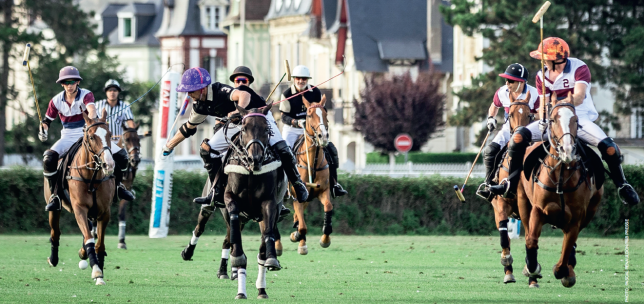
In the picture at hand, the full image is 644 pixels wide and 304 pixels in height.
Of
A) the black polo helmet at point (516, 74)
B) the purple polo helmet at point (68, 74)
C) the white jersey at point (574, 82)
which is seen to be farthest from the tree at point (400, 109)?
the white jersey at point (574, 82)

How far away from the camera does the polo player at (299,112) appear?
19.2m

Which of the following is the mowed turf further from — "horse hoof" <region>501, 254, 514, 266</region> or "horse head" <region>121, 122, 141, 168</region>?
"horse head" <region>121, 122, 141, 168</region>

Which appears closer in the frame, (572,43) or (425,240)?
(425,240)

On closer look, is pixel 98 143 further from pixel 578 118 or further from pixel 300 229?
pixel 578 118

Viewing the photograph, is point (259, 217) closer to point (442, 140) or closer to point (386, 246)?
point (386, 246)

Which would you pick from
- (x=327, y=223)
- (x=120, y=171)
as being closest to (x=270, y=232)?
(x=120, y=171)

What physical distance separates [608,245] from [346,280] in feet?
29.7

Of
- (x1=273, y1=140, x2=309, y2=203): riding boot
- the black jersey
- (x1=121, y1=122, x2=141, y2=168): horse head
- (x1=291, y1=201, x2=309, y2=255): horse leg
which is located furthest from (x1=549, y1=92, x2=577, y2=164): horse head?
(x1=121, y1=122, x2=141, y2=168): horse head

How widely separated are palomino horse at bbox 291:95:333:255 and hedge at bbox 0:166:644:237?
7.40m

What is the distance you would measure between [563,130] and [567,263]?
1471 millimetres

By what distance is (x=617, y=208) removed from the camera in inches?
1031

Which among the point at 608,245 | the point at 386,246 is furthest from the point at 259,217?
the point at 608,245

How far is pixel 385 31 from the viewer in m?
66.4

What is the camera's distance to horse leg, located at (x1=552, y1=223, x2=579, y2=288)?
43.0ft
